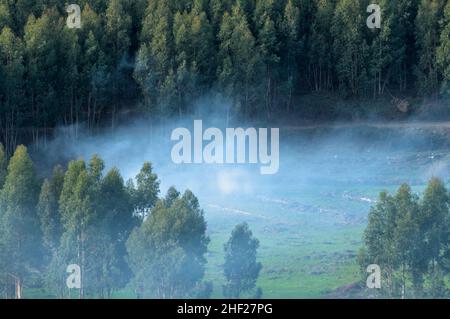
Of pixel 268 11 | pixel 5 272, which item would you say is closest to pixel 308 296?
pixel 5 272

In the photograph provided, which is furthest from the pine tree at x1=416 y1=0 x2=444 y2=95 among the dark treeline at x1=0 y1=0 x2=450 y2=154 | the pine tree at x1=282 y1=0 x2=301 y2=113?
the pine tree at x1=282 y1=0 x2=301 y2=113

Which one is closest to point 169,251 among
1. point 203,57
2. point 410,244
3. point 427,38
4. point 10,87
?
point 410,244

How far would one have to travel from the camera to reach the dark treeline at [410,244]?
3048 cm

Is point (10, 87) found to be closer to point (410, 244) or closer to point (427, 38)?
point (427, 38)

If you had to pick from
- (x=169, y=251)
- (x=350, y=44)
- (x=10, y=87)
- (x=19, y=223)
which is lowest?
(x=169, y=251)

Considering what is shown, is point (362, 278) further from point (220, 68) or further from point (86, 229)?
point (220, 68)

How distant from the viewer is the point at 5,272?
3166 centimetres

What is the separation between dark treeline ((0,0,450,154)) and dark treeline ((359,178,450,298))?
1408 cm

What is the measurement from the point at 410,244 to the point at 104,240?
665cm

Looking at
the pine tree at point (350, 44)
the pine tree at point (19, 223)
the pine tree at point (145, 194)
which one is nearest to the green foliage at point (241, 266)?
the pine tree at point (145, 194)

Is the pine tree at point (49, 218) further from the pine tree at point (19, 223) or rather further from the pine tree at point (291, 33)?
the pine tree at point (291, 33)

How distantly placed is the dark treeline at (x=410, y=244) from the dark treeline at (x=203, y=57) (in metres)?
14.1

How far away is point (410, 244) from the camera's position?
100ft

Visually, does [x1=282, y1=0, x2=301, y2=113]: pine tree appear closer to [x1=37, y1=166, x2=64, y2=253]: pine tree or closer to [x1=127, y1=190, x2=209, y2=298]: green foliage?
[x1=37, y1=166, x2=64, y2=253]: pine tree
